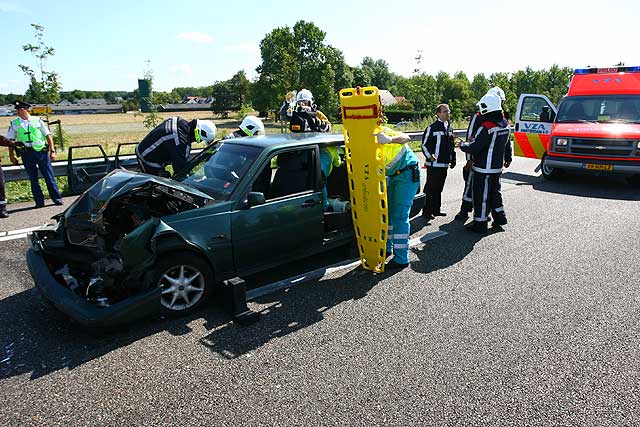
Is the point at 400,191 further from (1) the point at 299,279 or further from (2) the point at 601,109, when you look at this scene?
(2) the point at 601,109

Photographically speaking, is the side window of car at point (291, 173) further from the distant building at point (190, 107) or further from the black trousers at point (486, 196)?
the distant building at point (190, 107)

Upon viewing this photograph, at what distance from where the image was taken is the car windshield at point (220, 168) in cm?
436

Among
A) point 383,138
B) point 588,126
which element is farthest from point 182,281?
point 588,126

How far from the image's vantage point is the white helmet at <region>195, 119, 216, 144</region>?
610 centimetres

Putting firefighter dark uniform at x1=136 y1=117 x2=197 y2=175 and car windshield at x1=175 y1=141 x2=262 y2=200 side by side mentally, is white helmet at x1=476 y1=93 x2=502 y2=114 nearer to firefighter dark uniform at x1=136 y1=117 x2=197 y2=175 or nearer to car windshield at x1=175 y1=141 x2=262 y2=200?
car windshield at x1=175 y1=141 x2=262 y2=200

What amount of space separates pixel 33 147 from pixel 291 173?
5.95 metres

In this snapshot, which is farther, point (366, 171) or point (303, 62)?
point (303, 62)

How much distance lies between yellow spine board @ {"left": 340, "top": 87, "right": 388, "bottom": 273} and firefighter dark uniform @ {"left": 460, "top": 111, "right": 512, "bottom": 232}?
2430 millimetres

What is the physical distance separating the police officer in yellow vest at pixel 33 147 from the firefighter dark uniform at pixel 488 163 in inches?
292

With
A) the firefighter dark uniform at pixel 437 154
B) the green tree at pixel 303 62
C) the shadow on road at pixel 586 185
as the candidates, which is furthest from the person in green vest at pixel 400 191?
the green tree at pixel 303 62

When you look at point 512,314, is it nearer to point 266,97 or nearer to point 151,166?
point 151,166

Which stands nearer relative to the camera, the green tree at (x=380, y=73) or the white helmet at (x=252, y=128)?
the white helmet at (x=252, y=128)

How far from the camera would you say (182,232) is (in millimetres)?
3828

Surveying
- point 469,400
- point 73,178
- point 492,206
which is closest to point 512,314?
point 469,400
